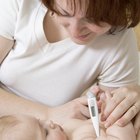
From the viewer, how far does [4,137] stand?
997 mm

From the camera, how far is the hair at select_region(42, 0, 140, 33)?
3.33 ft

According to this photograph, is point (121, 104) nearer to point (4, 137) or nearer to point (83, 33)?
point (83, 33)

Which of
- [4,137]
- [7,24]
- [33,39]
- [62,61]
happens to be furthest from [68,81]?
[4,137]

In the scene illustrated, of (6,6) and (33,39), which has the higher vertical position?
(6,6)

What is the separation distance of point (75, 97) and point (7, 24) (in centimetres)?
38

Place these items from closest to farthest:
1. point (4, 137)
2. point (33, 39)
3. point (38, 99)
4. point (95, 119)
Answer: point (4, 137)
point (95, 119)
point (33, 39)
point (38, 99)

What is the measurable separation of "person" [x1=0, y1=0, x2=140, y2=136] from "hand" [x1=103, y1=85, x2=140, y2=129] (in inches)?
1.0

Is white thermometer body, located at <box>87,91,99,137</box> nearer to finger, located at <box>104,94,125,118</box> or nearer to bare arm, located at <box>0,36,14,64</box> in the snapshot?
finger, located at <box>104,94,125,118</box>

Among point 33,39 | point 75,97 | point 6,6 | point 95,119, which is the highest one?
point 6,6

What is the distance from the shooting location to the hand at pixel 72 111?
125 cm

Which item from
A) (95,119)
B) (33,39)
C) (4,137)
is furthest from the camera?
(33,39)

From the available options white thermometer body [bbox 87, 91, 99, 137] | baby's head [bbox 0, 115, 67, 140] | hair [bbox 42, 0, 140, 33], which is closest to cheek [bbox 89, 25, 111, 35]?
hair [bbox 42, 0, 140, 33]

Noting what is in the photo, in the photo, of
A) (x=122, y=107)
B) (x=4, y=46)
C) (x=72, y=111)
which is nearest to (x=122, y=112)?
(x=122, y=107)

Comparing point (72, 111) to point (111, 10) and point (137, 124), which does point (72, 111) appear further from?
point (111, 10)
